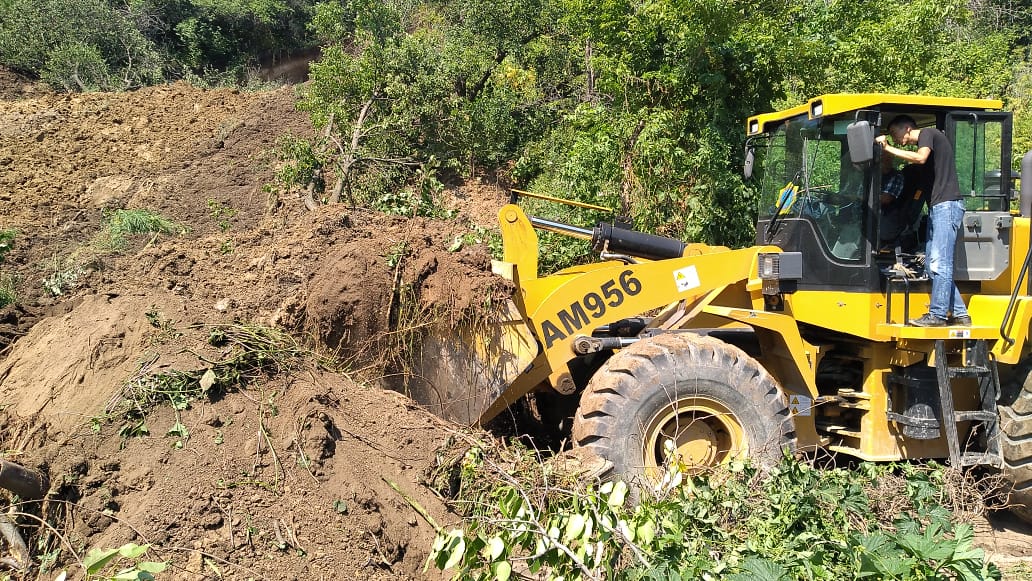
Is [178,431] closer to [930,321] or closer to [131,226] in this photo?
[930,321]

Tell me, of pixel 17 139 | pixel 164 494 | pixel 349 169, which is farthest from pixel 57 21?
pixel 164 494

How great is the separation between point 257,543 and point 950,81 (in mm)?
13707

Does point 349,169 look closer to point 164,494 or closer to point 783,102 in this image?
point 164,494

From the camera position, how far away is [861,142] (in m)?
4.66

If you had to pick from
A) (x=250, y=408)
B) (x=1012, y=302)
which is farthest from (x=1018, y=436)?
(x=250, y=408)

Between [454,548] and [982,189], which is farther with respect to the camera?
[982,189]

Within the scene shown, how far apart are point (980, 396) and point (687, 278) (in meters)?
2.19

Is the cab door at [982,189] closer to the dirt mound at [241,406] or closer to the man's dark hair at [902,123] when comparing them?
the man's dark hair at [902,123]

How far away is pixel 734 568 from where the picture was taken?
3.28m

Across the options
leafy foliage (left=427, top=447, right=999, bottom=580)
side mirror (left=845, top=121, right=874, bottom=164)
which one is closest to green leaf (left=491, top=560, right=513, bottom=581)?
leafy foliage (left=427, top=447, right=999, bottom=580)

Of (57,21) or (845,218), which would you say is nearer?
(845,218)

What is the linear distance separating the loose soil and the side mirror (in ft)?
8.03

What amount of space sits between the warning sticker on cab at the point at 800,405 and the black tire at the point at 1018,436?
1.31 metres

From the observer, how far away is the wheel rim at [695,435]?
198 inches
